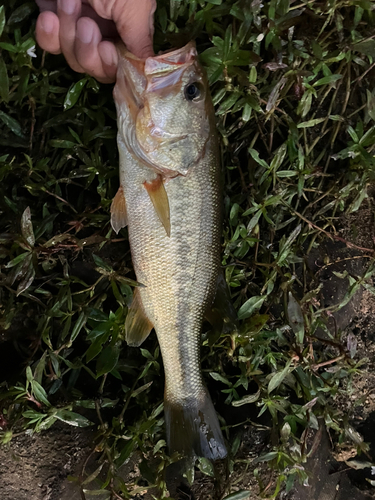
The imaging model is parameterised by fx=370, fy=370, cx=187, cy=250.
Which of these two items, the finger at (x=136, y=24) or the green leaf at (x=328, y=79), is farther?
the green leaf at (x=328, y=79)

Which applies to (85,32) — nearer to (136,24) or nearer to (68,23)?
(68,23)

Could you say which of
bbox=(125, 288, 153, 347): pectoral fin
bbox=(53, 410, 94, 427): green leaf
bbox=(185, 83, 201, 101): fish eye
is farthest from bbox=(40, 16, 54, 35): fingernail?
bbox=(53, 410, 94, 427): green leaf

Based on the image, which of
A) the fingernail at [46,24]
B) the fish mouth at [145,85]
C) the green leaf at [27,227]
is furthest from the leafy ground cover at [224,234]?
the fish mouth at [145,85]

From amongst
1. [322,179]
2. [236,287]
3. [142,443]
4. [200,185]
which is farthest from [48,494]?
[322,179]

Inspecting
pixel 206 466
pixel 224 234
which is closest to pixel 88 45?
pixel 224 234

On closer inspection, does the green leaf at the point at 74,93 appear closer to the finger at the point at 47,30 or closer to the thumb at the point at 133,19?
the finger at the point at 47,30

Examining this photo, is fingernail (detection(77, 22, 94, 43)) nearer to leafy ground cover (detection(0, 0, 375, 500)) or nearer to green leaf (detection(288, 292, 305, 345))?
leafy ground cover (detection(0, 0, 375, 500))
